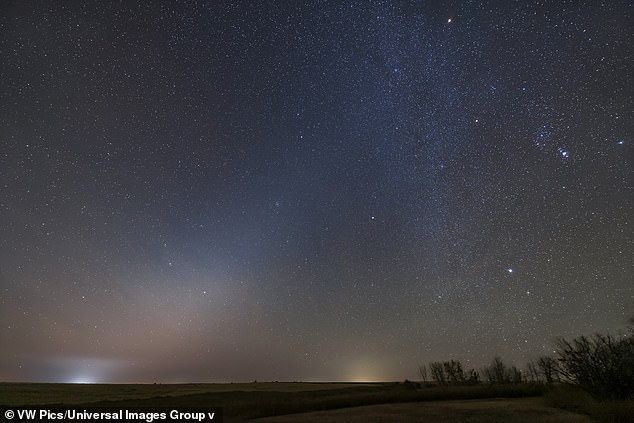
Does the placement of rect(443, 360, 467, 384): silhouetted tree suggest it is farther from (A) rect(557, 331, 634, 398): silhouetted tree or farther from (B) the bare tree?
(A) rect(557, 331, 634, 398): silhouetted tree

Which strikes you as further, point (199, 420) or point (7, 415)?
point (7, 415)

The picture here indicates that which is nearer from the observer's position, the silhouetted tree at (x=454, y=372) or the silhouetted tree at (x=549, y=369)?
the silhouetted tree at (x=549, y=369)

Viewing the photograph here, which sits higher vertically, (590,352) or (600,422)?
(590,352)

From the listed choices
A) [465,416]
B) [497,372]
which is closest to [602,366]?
[465,416]

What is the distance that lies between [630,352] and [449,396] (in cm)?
1257

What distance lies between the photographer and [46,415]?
30.6m

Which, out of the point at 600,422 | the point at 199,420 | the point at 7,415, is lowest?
the point at 600,422

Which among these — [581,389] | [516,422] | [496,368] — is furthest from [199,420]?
[496,368]

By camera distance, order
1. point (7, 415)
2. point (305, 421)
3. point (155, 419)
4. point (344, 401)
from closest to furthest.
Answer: point (305, 421)
point (155, 419)
point (7, 415)
point (344, 401)

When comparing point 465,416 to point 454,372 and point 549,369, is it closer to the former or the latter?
point 549,369

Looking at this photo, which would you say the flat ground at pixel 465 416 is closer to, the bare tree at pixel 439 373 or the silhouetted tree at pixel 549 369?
the silhouetted tree at pixel 549 369

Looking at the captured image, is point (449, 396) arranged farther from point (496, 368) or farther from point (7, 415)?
point (496, 368)

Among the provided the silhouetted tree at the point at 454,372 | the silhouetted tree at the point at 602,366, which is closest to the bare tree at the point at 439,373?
the silhouetted tree at the point at 454,372

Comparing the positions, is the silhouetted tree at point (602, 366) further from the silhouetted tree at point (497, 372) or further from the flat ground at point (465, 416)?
the silhouetted tree at point (497, 372)
